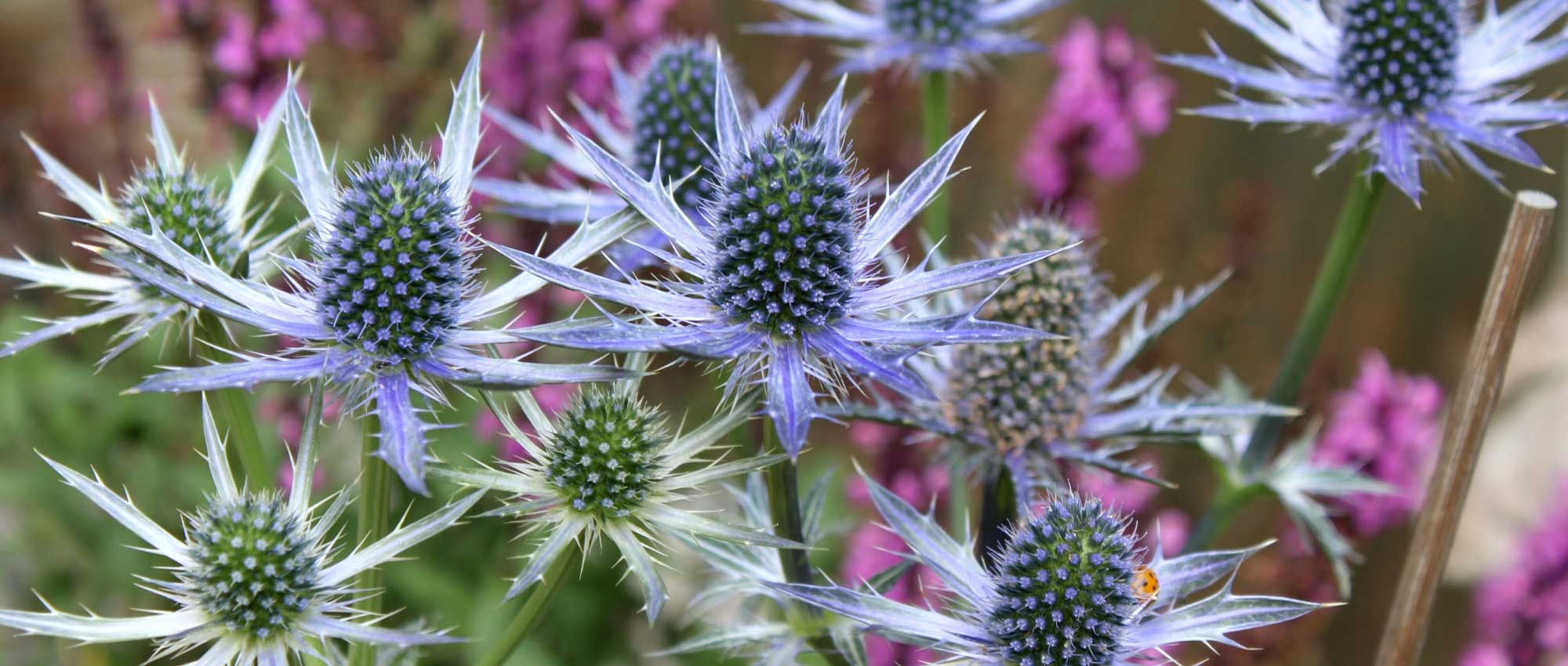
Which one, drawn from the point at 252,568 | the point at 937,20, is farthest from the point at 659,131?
the point at 252,568

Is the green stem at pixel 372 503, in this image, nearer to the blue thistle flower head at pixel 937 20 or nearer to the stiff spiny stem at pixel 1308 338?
the stiff spiny stem at pixel 1308 338

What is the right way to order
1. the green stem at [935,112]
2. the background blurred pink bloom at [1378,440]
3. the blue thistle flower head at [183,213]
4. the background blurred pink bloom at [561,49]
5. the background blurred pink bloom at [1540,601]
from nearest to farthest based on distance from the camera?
the blue thistle flower head at [183,213], the green stem at [935,112], the background blurred pink bloom at [1540,601], the background blurred pink bloom at [1378,440], the background blurred pink bloom at [561,49]

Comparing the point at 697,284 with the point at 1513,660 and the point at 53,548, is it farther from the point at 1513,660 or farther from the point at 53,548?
the point at 53,548

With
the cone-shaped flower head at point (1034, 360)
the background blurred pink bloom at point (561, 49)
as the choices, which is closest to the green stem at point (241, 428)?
the cone-shaped flower head at point (1034, 360)

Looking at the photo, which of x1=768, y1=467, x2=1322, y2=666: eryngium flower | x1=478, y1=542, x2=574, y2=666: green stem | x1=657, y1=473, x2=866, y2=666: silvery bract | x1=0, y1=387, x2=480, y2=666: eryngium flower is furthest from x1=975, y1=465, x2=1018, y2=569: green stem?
x1=0, y1=387, x2=480, y2=666: eryngium flower

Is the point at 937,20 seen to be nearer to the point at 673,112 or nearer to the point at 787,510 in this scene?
the point at 673,112

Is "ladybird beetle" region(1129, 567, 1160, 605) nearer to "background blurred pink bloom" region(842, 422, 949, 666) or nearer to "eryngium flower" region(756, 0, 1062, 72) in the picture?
"eryngium flower" region(756, 0, 1062, 72)
